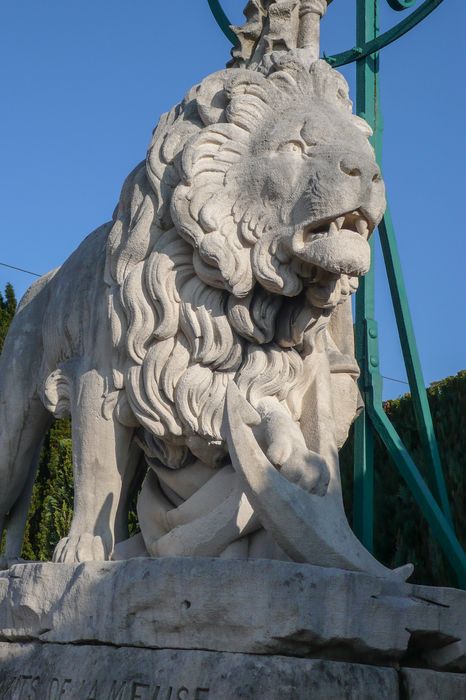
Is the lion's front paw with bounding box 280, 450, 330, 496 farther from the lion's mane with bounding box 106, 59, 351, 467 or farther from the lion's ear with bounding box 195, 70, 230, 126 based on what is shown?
the lion's ear with bounding box 195, 70, 230, 126

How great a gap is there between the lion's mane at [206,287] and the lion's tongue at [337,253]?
0.12 meters

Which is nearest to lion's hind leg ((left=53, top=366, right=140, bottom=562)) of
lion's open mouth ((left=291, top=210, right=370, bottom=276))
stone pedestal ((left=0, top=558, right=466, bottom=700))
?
stone pedestal ((left=0, top=558, right=466, bottom=700))

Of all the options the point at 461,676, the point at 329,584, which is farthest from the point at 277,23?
the point at 461,676

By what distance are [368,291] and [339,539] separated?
184 centimetres

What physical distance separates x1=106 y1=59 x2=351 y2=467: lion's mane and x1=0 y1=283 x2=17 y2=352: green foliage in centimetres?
485

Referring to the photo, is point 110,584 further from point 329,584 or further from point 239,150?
point 239,150

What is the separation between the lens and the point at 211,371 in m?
4.34

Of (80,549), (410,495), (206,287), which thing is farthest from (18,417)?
(410,495)

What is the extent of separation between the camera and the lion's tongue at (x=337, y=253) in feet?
13.5

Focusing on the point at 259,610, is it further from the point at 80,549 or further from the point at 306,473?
the point at 80,549

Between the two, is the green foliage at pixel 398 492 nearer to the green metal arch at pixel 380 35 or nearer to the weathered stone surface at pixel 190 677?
the green metal arch at pixel 380 35

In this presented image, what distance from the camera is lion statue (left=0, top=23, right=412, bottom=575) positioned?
164 inches

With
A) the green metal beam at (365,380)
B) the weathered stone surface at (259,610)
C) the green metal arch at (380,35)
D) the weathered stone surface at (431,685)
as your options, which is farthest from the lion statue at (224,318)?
the green metal arch at (380,35)

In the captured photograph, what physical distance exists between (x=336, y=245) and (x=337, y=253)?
0.03 m
